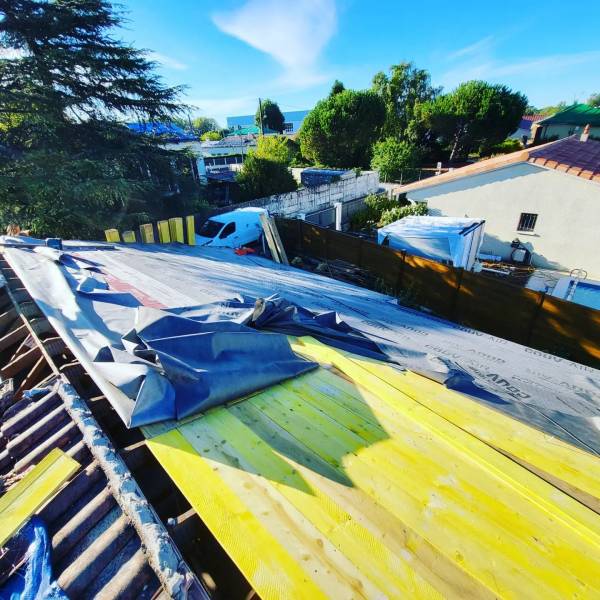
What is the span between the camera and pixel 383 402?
6.75 ft

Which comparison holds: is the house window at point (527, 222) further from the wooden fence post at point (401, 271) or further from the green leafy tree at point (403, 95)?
the green leafy tree at point (403, 95)

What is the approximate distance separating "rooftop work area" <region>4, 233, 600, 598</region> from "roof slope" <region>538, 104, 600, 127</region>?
41567 millimetres

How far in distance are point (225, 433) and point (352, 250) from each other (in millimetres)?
8207

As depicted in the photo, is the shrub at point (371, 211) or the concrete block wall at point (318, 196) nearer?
the concrete block wall at point (318, 196)

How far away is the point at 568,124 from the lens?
103 feet

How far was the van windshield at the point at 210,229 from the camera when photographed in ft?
35.5

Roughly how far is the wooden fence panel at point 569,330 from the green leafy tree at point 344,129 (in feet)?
83.4

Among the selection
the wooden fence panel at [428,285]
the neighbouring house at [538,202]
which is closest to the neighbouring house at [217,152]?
the wooden fence panel at [428,285]

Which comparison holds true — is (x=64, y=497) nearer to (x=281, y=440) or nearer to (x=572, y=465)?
(x=281, y=440)

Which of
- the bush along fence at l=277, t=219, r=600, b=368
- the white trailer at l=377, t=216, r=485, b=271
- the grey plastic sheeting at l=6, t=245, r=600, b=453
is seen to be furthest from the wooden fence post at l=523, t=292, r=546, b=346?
the white trailer at l=377, t=216, r=485, b=271

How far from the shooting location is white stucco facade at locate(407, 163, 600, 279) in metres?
10.3

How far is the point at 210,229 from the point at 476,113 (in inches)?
1166

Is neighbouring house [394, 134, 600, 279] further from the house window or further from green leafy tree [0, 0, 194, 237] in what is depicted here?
green leafy tree [0, 0, 194, 237]

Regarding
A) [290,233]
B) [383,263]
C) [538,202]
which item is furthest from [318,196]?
[538,202]
